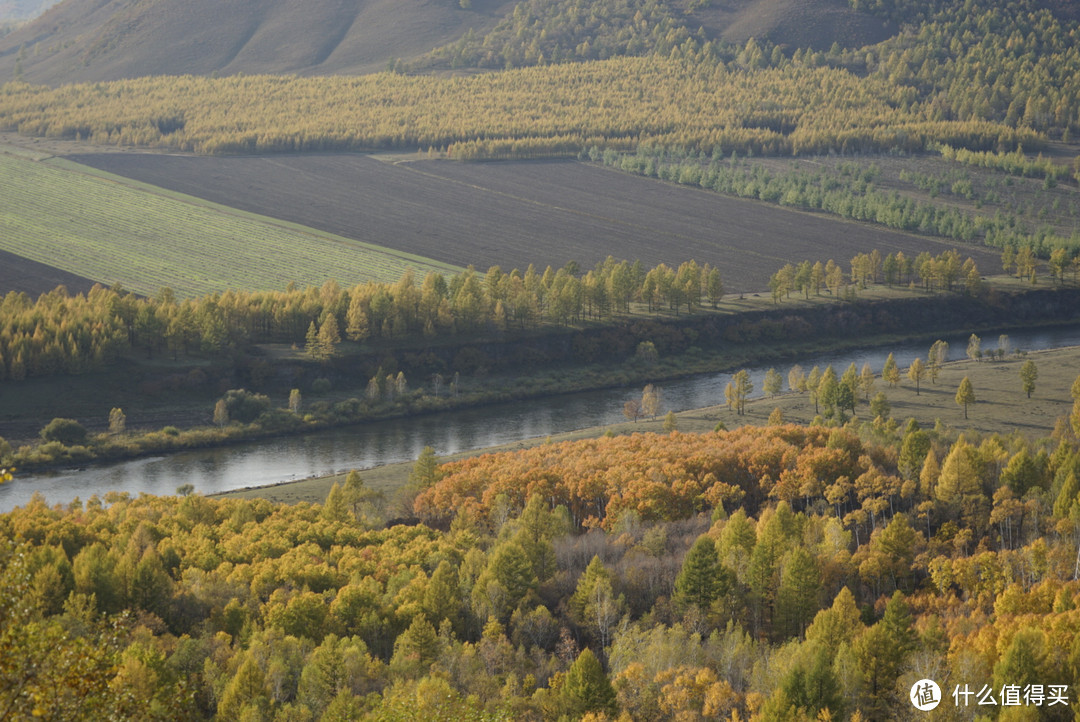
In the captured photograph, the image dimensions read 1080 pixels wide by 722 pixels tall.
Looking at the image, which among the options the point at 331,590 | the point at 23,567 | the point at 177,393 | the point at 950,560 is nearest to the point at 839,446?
the point at 950,560

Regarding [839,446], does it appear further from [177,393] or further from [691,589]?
[177,393]

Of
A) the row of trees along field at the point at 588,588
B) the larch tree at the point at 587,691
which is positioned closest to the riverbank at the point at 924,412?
the row of trees along field at the point at 588,588

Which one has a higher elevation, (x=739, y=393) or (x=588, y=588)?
(x=588, y=588)

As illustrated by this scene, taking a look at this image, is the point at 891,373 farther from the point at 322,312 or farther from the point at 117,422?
the point at 117,422

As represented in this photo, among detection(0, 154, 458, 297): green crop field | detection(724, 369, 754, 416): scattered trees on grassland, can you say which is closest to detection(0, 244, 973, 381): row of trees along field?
detection(0, 154, 458, 297): green crop field

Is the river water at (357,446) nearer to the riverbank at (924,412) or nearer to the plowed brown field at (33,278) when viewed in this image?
the riverbank at (924,412)

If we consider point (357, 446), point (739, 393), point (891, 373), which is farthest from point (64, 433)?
point (891, 373)
